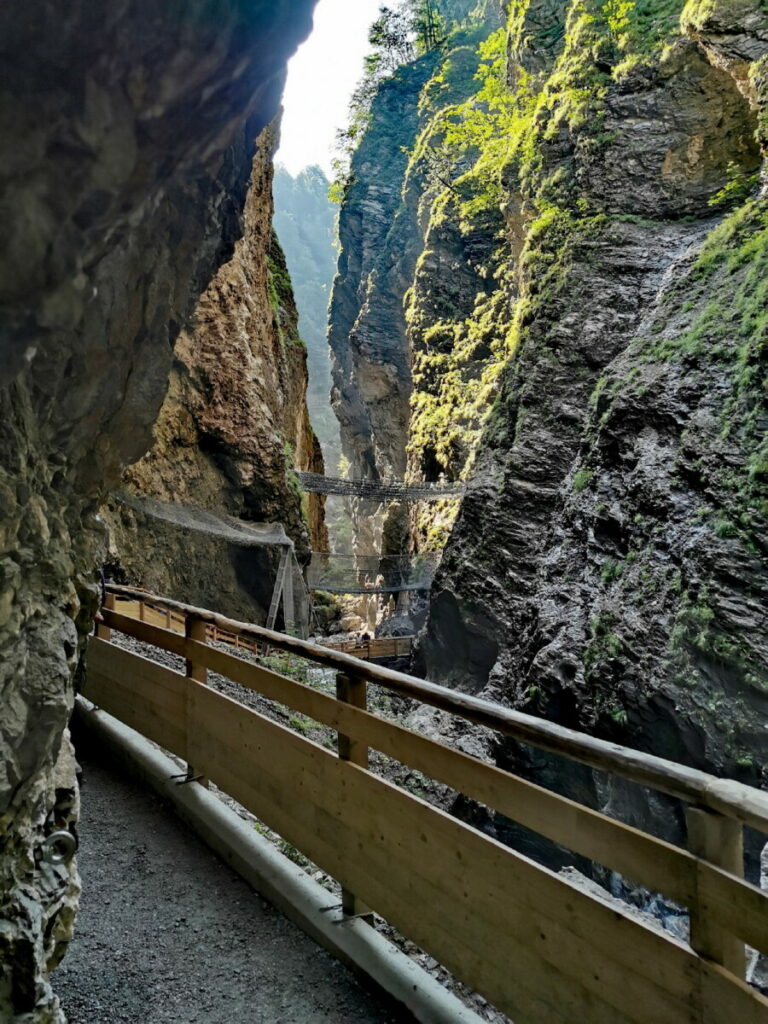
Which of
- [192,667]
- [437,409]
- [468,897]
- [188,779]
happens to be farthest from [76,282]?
[437,409]

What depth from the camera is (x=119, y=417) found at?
7.52 feet

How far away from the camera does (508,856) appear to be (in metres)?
1.50

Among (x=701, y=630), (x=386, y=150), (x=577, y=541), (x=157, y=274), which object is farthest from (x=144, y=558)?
(x=386, y=150)

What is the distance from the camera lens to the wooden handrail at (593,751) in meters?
1.10

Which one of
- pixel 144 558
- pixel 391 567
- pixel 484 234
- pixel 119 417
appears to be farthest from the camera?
pixel 484 234

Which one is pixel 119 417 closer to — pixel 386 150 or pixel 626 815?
pixel 626 815

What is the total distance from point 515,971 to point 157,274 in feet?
6.96

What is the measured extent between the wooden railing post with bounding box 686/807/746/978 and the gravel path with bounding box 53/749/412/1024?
1031mm

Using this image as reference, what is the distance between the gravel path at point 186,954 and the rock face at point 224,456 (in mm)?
8672

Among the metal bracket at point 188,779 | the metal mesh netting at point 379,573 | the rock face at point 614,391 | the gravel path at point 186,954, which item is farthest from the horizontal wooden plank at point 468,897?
the metal mesh netting at point 379,573

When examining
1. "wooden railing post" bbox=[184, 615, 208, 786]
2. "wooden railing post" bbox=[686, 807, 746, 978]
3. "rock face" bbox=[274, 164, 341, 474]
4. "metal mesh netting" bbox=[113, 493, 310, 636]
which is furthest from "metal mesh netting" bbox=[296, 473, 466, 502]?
"rock face" bbox=[274, 164, 341, 474]

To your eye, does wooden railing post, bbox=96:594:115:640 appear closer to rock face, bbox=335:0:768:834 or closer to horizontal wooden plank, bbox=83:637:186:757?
horizontal wooden plank, bbox=83:637:186:757

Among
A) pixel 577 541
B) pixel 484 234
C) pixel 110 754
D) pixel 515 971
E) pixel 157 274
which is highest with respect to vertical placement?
pixel 484 234

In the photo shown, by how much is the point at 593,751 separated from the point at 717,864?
0.29 metres
